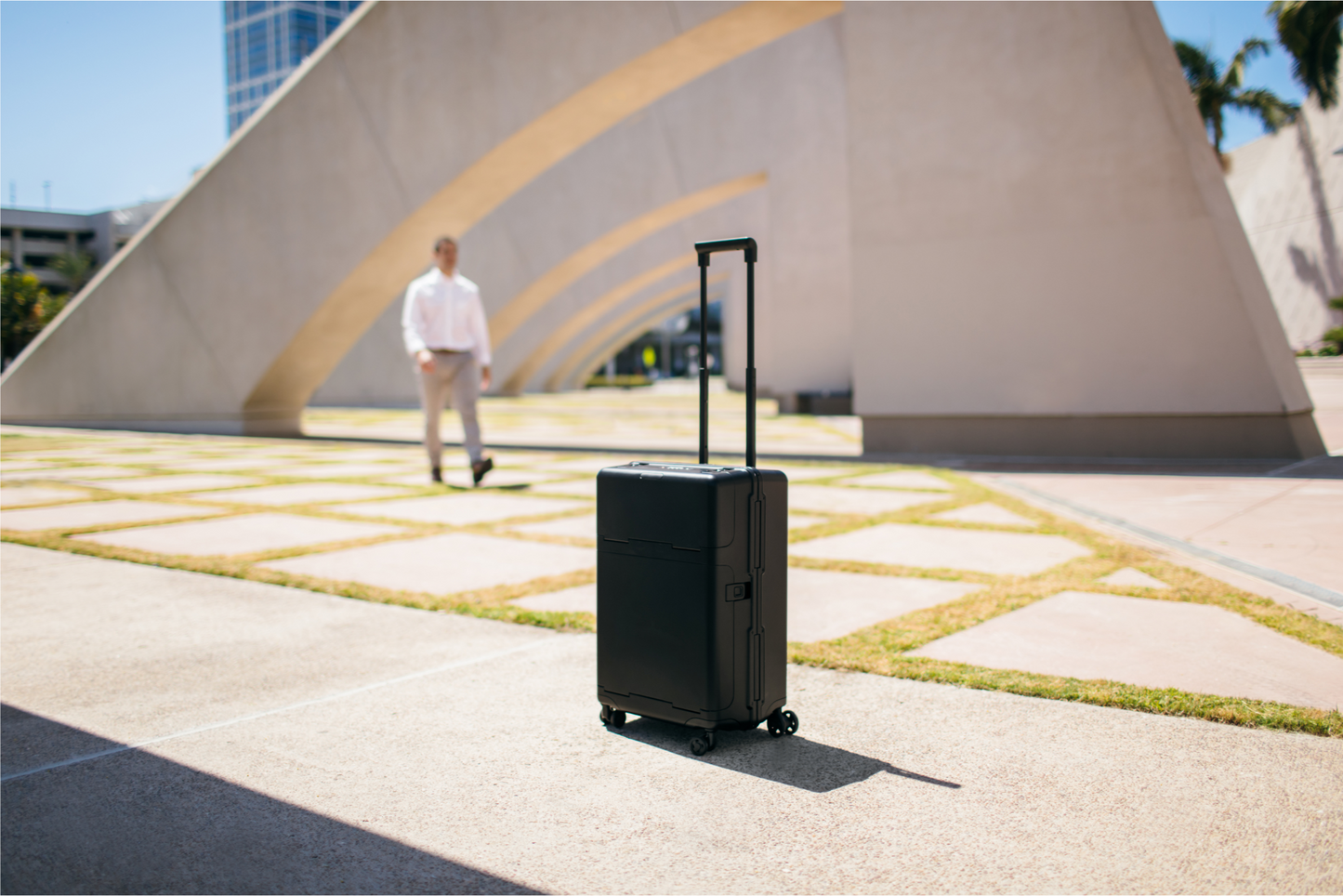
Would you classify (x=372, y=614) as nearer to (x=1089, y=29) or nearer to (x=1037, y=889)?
(x=1037, y=889)

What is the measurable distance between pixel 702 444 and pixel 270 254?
1229 centimetres

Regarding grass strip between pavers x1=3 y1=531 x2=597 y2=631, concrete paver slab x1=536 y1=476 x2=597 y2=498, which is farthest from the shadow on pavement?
concrete paver slab x1=536 y1=476 x2=597 y2=498

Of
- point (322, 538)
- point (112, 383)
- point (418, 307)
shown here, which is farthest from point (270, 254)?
point (322, 538)

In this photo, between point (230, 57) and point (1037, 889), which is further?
point (230, 57)

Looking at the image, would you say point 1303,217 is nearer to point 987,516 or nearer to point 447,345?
point 987,516

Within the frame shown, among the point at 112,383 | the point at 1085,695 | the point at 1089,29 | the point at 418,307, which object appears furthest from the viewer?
the point at 112,383

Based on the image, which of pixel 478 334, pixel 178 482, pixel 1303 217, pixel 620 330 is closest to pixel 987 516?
pixel 478 334

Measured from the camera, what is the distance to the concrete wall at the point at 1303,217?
110ft

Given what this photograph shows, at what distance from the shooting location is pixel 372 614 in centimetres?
331

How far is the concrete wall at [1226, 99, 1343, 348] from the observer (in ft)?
110

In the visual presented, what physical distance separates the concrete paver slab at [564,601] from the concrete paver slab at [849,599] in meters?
0.73

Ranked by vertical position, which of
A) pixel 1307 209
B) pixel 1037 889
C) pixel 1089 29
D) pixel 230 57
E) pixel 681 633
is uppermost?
pixel 230 57

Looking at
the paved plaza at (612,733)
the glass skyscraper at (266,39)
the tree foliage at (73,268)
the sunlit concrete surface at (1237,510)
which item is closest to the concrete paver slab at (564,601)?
the paved plaza at (612,733)

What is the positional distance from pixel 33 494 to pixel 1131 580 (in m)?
6.82
